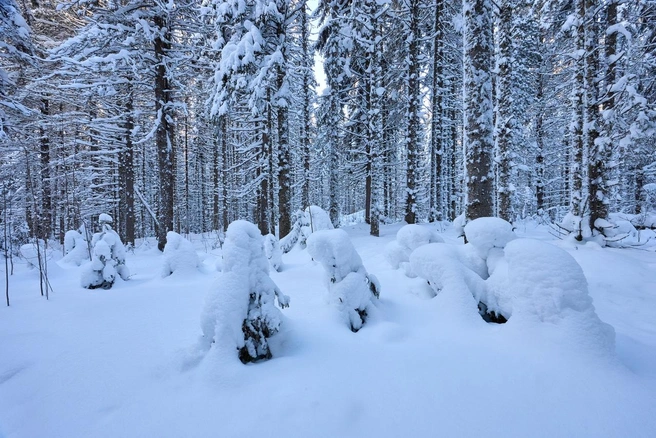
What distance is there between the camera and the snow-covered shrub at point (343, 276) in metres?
3.20

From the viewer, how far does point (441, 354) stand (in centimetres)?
247

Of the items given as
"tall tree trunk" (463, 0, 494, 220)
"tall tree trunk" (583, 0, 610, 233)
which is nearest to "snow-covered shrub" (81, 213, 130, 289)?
"tall tree trunk" (463, 0, 494, 220)

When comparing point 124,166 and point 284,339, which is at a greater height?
point 124,166

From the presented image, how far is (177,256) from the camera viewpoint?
5.70m

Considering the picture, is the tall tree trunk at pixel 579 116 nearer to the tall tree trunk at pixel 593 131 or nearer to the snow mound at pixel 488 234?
the tall tree trunk at pixel 593 131

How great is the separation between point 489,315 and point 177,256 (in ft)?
18.8

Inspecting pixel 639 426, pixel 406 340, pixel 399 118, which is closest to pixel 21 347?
pixel 406 340

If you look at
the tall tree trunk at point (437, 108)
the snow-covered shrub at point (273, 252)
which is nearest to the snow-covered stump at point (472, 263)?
the snow-covered shrub at point (273, 252)

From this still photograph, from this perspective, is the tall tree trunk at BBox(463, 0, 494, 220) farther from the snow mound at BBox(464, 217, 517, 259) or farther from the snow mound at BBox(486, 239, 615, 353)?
the snow mound at BBox(486, 239, 615, 353)

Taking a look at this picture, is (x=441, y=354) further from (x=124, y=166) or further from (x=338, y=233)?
(x=124, y=166)

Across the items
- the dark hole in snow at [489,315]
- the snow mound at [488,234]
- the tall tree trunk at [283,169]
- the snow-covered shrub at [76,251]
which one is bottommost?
the dark hole in snow at [489,315]

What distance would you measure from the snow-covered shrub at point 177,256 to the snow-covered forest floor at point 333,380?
2.09 metres

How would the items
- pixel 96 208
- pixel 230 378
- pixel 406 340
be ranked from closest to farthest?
pixel 230 378 → pixel 406 340 → pixel 96 208

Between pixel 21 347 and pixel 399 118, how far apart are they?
16672 millimetres
